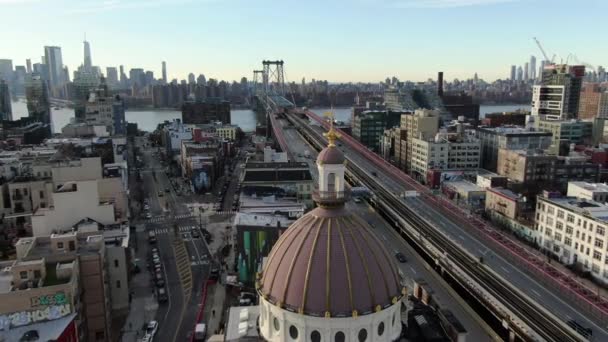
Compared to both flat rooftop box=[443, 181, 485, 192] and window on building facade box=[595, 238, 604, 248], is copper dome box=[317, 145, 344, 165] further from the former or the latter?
flat rooftop box=[443, 181, 485, 192]

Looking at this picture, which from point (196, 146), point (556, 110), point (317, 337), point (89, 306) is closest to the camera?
point (317, 337)

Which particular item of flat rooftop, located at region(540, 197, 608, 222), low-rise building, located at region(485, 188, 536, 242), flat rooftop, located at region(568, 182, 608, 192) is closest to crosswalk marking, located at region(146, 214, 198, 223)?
low-rise building, located at region(485, 188, 536, 242)

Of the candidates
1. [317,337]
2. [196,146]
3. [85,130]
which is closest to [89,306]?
[317,337]

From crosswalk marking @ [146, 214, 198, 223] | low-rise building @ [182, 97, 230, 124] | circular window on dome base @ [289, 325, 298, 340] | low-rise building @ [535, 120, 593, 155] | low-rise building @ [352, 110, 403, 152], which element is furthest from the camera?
low-rise building @ [182, 97, 230, 124]

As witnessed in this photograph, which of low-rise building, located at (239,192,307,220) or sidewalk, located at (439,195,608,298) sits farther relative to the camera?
low-rise building, located at (239,192,307,220)

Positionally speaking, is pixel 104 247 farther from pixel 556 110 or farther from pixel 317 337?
pixel 556 110

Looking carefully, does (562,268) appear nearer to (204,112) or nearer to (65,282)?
(65,282)
